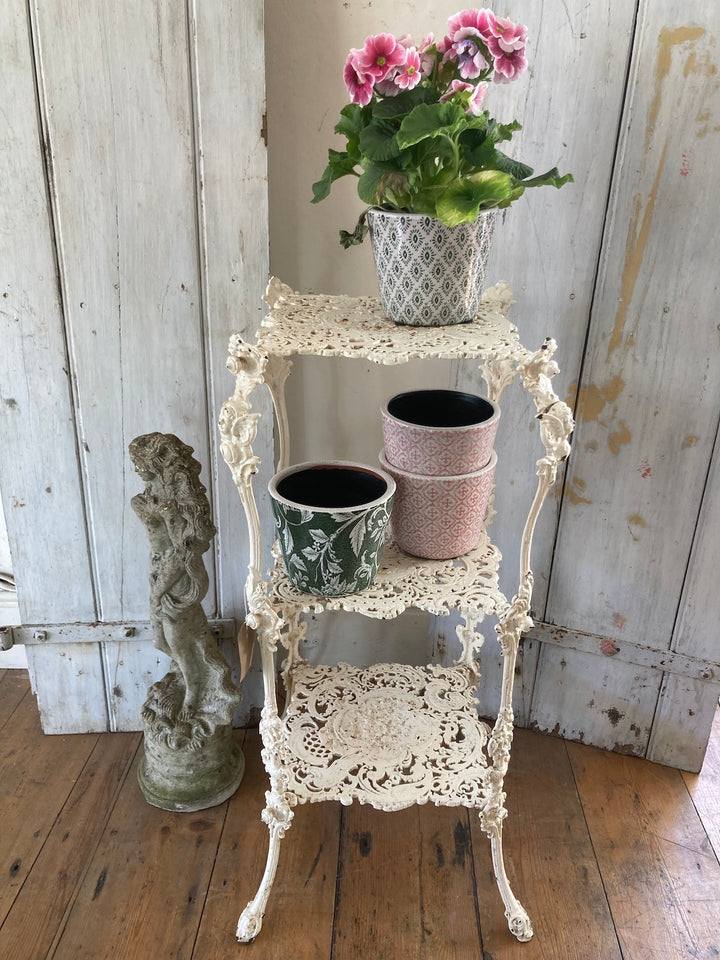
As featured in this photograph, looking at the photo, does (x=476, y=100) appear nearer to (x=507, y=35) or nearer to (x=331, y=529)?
(x=507, y=35)

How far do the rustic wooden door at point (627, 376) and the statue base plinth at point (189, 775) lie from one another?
56 cm

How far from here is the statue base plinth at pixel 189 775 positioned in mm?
1409

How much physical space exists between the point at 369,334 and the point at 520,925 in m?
0.94

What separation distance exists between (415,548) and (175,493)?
408mm

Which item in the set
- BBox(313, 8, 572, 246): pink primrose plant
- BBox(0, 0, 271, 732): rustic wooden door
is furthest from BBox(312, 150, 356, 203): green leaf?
BBox(0, 0, 271, 732): rustic wooden door

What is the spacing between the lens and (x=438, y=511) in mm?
1109

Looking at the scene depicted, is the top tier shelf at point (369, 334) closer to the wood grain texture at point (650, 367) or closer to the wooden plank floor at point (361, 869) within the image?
the wood grain texture at point (650, 367)

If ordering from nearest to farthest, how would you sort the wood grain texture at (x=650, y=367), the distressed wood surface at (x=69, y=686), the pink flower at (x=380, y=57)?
Answer: the pink flower at (x=380, y=57) < the wood grain texture at (x=650, y=367) < the distressed wood surface at (x=69, y=686)

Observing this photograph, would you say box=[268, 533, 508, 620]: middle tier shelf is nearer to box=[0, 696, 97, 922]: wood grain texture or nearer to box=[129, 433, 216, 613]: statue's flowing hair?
box=[129, 433, 216, 613]: statue's flowing hair

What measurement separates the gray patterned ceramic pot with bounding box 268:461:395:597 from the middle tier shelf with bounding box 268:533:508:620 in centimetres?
2

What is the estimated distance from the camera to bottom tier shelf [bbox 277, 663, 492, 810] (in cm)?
123

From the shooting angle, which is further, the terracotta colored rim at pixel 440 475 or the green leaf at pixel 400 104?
the terracotta colored rim at pixel 440 475

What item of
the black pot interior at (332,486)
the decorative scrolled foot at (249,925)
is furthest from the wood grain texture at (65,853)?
the black pot interior at (332,486)

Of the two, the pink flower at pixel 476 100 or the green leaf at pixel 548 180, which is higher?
the pink flower at pixel 476 100
